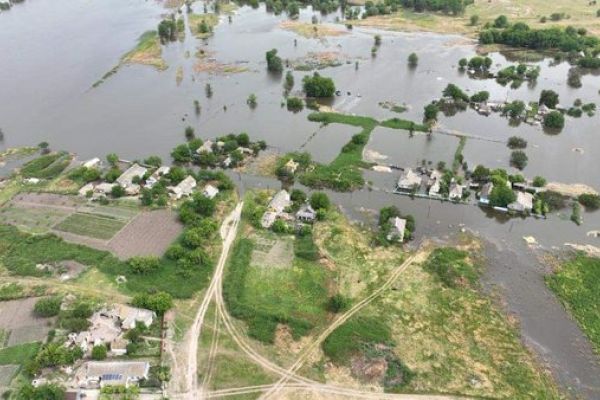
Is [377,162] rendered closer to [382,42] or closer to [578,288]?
[578,288]

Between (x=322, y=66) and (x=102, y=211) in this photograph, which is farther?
(x=322, y=66)

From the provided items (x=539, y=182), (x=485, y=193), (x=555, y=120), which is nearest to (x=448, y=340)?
(x=485, y=193)

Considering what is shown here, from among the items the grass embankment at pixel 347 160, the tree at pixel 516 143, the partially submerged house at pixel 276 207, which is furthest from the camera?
the tree at pixel 516 143

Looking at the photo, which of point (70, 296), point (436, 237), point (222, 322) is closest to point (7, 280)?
point (70, 296)

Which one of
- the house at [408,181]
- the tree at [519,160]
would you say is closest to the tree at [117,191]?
the house at [408,181]

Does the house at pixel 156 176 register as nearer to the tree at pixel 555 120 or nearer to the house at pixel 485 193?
the house at pixel 485 193

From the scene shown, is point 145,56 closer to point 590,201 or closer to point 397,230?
point 397,230

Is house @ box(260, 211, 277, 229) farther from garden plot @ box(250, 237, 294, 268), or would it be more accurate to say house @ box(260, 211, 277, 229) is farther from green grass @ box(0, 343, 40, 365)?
green grass @ box(0, 343, 40, 365)

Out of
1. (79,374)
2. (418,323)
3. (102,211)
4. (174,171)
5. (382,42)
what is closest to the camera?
(79,374)
